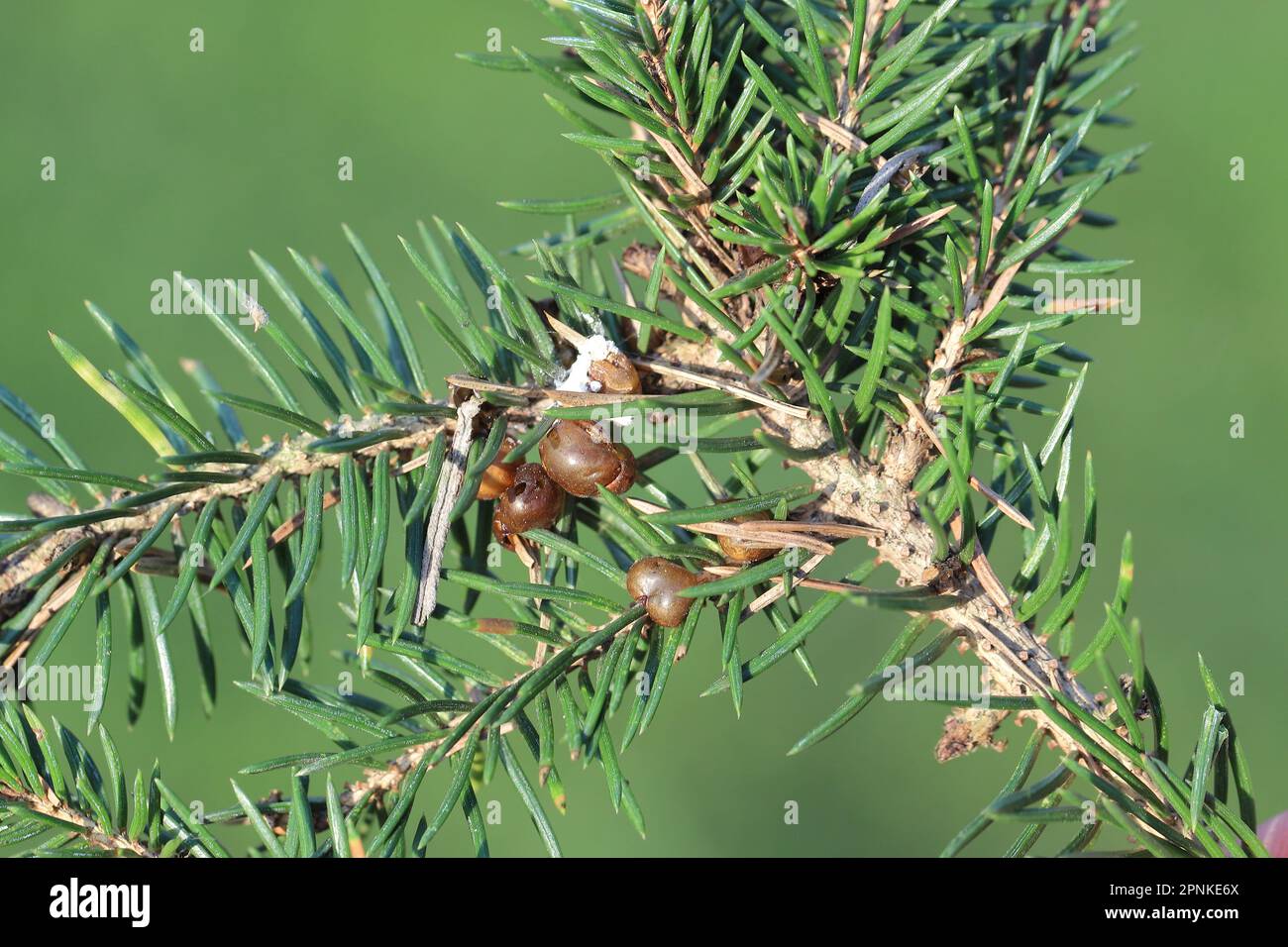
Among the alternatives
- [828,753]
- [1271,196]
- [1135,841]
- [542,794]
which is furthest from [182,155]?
[1271,196]

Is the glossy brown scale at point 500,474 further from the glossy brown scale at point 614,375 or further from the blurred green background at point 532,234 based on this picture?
the blurred green background at point 532,234

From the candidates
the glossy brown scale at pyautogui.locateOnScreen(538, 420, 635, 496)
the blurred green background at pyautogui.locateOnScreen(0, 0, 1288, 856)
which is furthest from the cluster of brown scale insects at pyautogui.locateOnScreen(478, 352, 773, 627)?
the blurred green background at pyautogui.locateOnScreen(0, 0, 1288, 856)

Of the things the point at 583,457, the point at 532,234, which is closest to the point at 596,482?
the point at 583,457

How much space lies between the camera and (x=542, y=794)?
83.1 inches

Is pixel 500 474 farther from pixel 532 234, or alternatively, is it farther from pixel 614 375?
pixel 532 234

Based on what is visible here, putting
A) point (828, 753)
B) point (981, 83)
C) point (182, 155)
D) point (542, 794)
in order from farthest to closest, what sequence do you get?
point (182, 155), point (828, 753), point (542, 794), point (981, 83)

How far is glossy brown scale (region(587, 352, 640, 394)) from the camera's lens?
81cm

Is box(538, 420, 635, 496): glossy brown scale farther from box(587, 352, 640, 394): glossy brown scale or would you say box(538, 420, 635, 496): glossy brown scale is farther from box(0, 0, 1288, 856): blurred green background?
box(0, 0, 1288, 856): blurred green background

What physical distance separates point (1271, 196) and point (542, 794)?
94.7 inches

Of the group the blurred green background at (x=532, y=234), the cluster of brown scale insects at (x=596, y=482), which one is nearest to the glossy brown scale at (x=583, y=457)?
the cluster of brown scale insects at (x=596, y=482)

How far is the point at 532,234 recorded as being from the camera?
8.41 feet

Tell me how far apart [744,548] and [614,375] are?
0.56 ft

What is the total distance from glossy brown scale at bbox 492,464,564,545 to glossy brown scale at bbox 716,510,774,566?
0.47 feet
